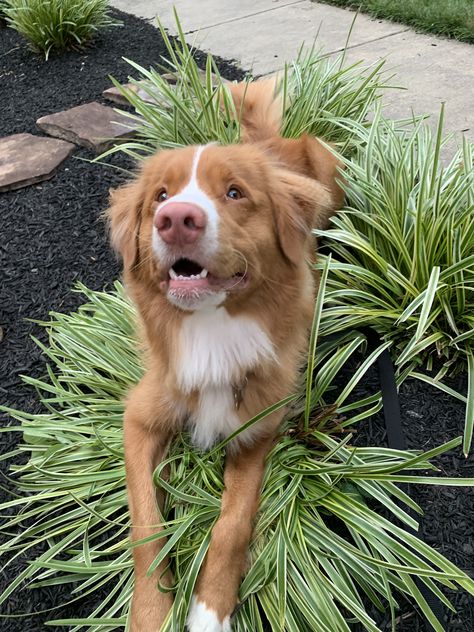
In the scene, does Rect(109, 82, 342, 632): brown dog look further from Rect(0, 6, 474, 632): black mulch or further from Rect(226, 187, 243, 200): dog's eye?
Rect(0, 6, 474, 632): black mulch

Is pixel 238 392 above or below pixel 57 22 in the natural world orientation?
below

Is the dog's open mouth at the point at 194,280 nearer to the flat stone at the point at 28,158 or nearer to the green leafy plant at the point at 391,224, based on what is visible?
the green leafy plant at the point at 391,224

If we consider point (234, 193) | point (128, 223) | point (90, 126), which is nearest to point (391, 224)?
point (234, 193)

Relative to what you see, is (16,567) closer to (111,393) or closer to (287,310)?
(111,393)

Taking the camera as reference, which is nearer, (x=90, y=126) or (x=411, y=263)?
(x=411, y=263)

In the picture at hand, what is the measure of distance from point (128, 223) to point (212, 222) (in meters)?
0.63

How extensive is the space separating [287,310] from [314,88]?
2548mm

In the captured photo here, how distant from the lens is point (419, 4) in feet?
23.2

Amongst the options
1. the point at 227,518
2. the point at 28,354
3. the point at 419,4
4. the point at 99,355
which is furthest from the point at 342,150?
the point at 419,4

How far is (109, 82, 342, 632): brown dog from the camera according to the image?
1.96m

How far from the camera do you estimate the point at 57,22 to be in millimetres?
6055

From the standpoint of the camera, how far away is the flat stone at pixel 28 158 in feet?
14.2

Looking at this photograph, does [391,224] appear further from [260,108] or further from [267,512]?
[267,512]

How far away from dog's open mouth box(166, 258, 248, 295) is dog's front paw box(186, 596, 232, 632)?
1120 millimetres
